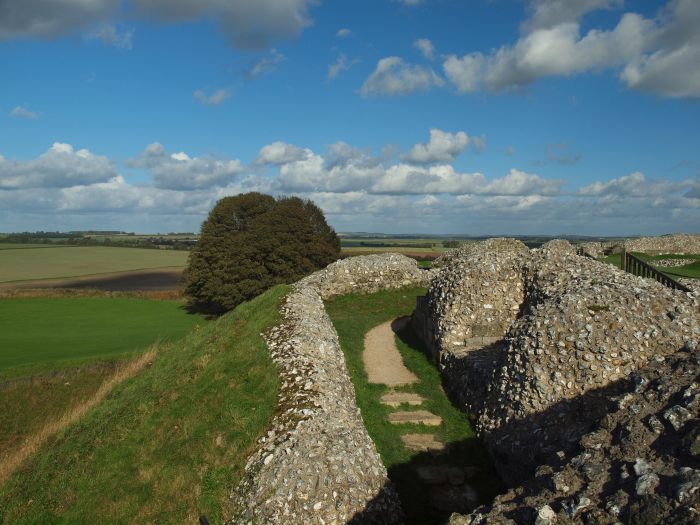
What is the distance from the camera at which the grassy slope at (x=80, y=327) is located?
87.7 ft

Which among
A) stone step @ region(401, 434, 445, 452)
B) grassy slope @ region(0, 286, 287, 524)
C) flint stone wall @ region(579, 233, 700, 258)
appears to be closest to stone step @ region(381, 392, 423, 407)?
stone step @ region(401, 434, 445, 452)

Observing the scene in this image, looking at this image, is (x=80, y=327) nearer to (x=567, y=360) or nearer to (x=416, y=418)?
(x=416, y=418)

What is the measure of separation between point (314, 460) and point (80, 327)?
103ft

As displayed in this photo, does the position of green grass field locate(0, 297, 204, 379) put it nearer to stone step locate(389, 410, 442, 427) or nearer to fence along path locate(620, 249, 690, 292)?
stone step locate(389, 410, 442, 427)

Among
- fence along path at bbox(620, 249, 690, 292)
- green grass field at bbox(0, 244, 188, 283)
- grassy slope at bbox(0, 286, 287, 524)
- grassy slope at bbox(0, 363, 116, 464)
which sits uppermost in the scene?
fence along path at bbox(620, 249, 690, 292)

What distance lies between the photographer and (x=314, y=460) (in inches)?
392

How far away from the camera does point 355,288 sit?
29.0 metres

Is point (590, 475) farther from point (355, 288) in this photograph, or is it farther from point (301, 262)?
point (301, 262)

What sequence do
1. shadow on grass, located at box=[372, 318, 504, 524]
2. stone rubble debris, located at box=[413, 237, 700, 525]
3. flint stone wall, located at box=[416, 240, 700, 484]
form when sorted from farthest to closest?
flint stone wall, located at box=[416, 240, 700, 484]
shadow on grass, located at box=[372, 318, 504, 524]
stone rubble debris, located at box=[413, 237, 700, 525]

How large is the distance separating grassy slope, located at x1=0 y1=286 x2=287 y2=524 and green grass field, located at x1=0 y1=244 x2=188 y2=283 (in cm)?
5761

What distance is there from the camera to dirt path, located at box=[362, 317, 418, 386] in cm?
1644

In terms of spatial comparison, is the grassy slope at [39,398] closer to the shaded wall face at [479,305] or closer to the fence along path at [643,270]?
the shaded wall face at [479,305]

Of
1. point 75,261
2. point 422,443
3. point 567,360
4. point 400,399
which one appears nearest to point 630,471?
point 567,360

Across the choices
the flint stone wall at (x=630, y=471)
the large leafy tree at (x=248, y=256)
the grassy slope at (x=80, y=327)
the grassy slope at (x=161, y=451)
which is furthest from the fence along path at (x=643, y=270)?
the large leafy tree at (x=248, y=256)
